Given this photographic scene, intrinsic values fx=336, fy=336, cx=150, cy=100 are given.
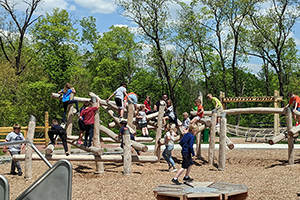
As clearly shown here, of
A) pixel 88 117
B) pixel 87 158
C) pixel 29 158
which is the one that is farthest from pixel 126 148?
pixel 29 158

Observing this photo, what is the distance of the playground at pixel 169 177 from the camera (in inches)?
318

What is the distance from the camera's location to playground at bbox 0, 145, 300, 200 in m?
8.09

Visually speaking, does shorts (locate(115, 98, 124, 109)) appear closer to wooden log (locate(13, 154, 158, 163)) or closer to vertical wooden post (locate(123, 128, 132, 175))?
vertical wooden post (locate(123, 128, 132, 175))

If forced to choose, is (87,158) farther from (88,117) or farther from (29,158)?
(29,158)

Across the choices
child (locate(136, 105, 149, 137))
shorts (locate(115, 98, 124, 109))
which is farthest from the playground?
shorts (locate(115, 98, 124, 109))

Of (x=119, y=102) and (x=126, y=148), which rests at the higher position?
(x=119, y=102)

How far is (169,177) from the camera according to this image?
1029cm

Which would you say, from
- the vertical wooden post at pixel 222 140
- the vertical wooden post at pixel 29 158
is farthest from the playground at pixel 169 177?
the vertical wooden post at pixel 222 140

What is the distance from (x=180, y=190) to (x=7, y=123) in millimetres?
25633

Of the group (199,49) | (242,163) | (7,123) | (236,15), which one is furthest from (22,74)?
(242,163)

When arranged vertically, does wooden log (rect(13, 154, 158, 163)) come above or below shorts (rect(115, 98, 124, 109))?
below

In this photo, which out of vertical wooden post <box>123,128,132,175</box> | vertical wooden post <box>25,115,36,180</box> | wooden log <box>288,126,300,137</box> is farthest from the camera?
wooden log <box>288,126,300,137</box>

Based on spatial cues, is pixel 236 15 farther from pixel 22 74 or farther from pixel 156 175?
pixel 156 175

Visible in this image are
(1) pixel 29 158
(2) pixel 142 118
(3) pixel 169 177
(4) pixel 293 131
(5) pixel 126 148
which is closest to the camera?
(1) pixel 29 158
